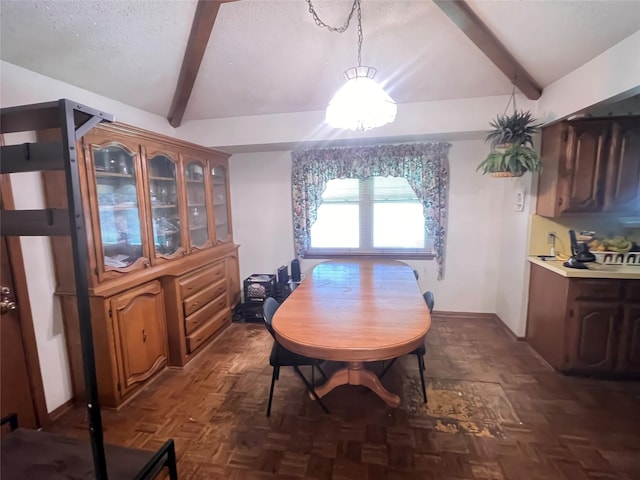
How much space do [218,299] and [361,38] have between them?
2781 mm

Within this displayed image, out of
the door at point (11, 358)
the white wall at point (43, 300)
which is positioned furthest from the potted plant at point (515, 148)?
the door at point (11, 358)

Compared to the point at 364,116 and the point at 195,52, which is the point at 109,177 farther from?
the point at 364,116

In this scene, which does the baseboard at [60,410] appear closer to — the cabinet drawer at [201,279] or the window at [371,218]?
the cabinet drawer at [201,279]

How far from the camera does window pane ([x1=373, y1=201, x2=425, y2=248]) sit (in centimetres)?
376

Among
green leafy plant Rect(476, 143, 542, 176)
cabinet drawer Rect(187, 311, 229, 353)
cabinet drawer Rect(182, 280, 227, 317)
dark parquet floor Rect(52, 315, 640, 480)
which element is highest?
green leafy plant Rect(476, 143, 542, 176)

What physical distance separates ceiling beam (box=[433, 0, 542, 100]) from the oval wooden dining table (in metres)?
1.88

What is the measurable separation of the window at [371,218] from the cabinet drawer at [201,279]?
3.84ft

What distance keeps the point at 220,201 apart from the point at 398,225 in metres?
2.13

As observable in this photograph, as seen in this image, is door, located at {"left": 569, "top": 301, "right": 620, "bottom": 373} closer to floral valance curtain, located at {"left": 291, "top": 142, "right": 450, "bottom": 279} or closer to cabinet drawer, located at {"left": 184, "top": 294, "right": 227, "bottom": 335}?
floral valance curtain, located at {"left": 291, "top": 142, "right": 450, "bottom": 279}

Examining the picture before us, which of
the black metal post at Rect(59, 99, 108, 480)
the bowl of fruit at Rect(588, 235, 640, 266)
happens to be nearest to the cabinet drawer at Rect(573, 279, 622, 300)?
the bowl of fruit at Rect(588, 235, 640, 266)

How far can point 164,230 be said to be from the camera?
114 inches

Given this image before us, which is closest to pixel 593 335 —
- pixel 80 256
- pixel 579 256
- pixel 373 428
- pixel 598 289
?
pixel 598 289

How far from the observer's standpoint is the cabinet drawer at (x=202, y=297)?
2.86 metres

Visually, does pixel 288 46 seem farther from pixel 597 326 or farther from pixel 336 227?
pixel 597 326
